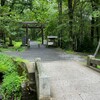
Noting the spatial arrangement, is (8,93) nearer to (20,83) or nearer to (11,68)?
(20,83)

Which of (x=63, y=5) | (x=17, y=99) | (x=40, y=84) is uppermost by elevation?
(x=63, y=5)

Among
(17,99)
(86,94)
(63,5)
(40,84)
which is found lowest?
(17,99)

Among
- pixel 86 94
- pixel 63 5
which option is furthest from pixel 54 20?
pixel 86 94

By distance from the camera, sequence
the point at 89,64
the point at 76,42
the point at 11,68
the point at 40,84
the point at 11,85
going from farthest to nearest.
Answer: the point at 76,42
the point at 89,64
the point at 11,68
the point at 11,85
the point at 40,84

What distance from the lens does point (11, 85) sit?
609 cm

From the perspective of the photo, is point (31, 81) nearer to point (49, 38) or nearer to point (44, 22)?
point (49, 38)

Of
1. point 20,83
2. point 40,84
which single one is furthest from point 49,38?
point 40,84

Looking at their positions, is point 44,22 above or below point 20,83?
above

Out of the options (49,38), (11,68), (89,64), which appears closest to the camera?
(11,68)

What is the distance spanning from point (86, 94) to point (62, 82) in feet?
4.03

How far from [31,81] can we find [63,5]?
51.6 ft

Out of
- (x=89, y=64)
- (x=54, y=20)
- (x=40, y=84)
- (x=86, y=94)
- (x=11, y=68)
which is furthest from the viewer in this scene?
(x=54, y=20)

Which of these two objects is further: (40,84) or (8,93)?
(8,93)

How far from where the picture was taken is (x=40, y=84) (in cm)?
439
